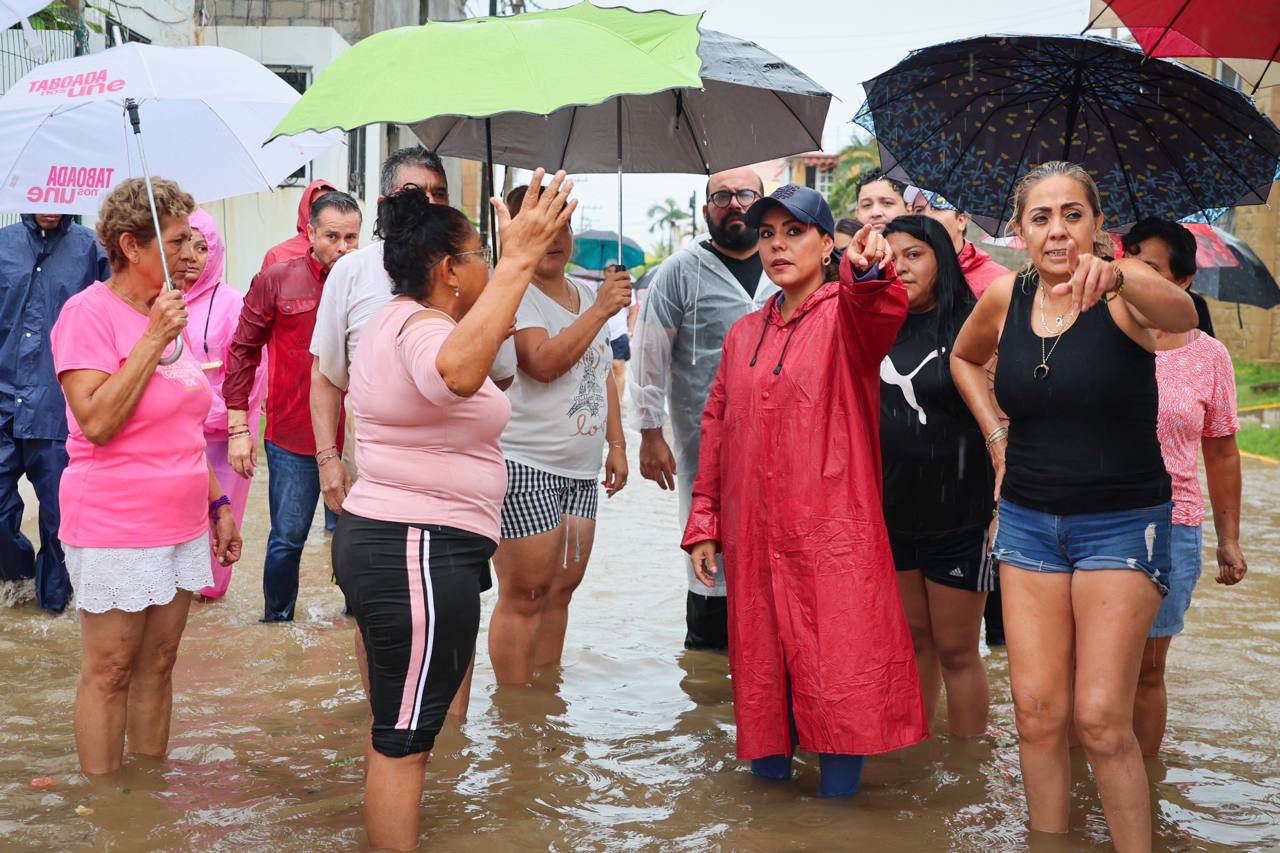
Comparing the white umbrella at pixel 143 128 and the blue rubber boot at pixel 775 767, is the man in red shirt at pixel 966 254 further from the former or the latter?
the white umbrella at pixel 143 128

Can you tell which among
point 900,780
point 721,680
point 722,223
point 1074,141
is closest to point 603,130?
point 722,223

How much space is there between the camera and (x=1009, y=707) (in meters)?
5.86

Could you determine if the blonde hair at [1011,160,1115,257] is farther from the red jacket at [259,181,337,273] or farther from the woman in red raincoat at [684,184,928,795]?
the red jacket at [259,181,337,273]

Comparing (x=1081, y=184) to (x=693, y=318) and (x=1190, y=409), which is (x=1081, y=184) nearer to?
(x=1190, y=409)

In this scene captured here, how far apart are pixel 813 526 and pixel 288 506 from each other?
3.31 meters

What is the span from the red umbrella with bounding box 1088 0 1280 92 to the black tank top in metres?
1.17

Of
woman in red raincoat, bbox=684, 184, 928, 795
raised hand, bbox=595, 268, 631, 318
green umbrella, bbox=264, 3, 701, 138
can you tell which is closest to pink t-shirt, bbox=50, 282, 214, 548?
green umbrella, bbox=264, 3, 701, 138

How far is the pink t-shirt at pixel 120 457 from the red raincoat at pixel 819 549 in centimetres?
194

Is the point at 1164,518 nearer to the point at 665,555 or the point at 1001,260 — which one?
the point at 665,555

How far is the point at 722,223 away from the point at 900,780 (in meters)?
2.72

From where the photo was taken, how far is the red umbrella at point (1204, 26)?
14.4ft

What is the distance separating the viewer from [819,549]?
14.4 ft

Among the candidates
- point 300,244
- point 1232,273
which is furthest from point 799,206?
point 1232,273

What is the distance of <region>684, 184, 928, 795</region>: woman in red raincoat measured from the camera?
4.34 m
